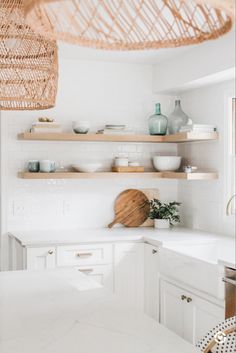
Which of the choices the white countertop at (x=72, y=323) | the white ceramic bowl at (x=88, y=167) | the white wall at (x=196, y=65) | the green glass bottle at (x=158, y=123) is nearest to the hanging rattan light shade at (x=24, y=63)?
the white countertop at (x=72, y=323)

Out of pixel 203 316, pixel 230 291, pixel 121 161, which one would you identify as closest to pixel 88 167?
pixel 121 161

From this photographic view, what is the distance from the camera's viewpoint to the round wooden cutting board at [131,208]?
5035mm

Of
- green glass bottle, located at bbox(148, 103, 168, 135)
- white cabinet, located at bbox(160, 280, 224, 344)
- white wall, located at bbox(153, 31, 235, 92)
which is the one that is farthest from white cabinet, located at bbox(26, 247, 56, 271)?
white wall, located at bbox(153, 31, 235, 92)

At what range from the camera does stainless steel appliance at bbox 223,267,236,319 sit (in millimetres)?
3264

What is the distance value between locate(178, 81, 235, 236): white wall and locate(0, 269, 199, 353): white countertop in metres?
2.32

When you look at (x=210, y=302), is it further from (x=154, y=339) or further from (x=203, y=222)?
(x=154, y=339)

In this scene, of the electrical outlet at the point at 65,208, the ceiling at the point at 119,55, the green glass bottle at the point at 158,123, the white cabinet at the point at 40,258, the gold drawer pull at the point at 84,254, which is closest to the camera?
the white cabinet at the point at 40,258

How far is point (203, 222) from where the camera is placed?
488 centimetres

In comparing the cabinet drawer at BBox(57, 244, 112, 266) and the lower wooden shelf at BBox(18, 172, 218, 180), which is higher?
the lower wooden shelf at BBox(18, 172, 218, 180)

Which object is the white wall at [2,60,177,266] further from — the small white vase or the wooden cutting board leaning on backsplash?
the small white vase

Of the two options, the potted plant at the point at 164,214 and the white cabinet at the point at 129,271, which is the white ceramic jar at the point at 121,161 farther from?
the white cabinet at the point at 129,271

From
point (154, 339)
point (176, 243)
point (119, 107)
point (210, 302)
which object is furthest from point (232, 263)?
point (119, 107)

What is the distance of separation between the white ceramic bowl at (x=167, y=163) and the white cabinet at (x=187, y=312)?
119 centimetres

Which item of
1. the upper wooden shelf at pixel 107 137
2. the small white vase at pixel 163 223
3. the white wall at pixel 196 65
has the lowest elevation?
the small white vase at pixel 163 223
